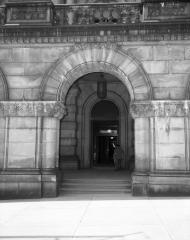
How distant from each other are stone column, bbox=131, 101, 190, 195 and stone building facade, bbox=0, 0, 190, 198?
37 mm

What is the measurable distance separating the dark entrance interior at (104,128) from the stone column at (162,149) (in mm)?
7108

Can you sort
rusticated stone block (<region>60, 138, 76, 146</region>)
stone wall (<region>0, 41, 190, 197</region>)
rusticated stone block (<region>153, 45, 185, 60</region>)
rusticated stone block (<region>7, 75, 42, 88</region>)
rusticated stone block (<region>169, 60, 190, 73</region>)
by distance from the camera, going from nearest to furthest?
stone wall (<region>0, 41, 190, 197</region>) < rusticated stone block (<region>169, 60, 190, 73</region>) < rusticated stone block (<region>153, 45, 185, 60</region>) < rusticated stone block (<region>7, 75, 42, 88</region>) < rusticated stone block (<region>60, 138, 76, 146</region>)

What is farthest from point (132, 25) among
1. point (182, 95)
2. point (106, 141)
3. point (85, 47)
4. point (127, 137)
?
point (106, 141)

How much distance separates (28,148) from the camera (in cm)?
1202

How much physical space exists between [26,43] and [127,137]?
28.4 feet

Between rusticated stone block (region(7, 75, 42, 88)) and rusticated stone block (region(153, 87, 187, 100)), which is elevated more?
rusticated stone block (region(7, 75, 42, 88))

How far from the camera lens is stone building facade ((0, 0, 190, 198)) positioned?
461 inches

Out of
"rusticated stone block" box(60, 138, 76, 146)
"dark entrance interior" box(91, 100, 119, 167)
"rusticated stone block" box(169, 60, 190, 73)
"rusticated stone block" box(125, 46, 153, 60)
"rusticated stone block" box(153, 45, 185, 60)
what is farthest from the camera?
"dark entrance interior" box(91, 100, 119, 167)

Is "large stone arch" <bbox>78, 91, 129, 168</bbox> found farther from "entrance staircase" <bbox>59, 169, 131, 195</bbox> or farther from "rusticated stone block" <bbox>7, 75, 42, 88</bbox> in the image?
"rusticated stone block" <bbox>7, 75, 42, 88</bbox>

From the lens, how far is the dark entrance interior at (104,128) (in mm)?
19031

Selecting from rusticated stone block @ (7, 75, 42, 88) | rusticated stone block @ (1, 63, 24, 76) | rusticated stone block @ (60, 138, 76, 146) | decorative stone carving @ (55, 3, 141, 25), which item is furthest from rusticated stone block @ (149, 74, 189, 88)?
rusticated stone block @ (60, 138, 76, 146)

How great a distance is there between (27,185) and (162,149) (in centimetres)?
532

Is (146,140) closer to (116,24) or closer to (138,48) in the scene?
(138,48)

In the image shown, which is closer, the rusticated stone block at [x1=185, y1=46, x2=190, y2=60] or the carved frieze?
the rusticated stone block at [x1=185, y1=46, x2=190, y2=60]
